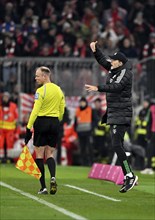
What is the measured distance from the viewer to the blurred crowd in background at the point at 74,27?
104 feet

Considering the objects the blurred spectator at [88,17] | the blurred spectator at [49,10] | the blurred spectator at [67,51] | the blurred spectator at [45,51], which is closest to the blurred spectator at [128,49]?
the blurred spectator at [67,51]

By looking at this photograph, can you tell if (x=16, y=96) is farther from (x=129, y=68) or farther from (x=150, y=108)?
(x=129, y=68)

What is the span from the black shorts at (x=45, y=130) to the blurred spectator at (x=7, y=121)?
476 inches

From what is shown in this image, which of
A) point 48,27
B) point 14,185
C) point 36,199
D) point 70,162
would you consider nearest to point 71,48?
point 48,27

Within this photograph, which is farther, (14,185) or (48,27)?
(48,27)

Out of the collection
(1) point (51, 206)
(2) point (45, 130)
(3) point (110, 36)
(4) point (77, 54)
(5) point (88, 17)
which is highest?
(5) point (88, 17)

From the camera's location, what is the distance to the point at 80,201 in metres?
16.2

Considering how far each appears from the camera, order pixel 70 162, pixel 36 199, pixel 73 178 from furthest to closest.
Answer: pixel 70 162, pixel 73 178, pixel 36 199

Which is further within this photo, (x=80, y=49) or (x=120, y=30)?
(x=120, y=30)

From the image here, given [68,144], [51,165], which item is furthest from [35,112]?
[68,144]

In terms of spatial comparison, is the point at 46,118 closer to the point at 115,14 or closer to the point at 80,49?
the point at 80,49

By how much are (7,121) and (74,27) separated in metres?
5.30

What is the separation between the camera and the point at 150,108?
26.4 m

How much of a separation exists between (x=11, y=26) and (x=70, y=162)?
194 inches
